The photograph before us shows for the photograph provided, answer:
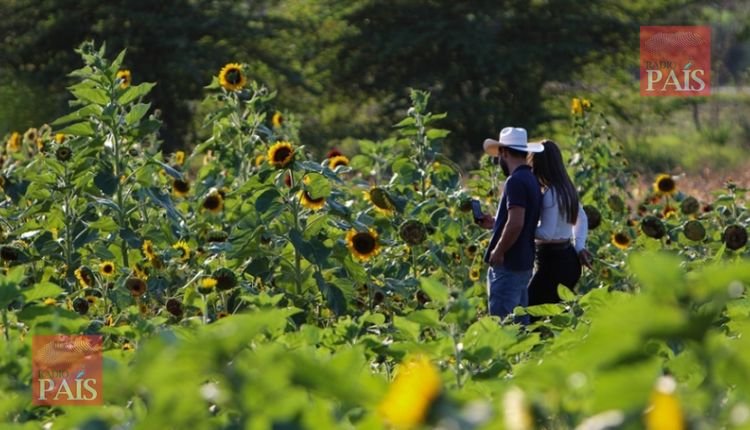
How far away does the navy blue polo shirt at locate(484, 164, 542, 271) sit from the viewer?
19.9ft

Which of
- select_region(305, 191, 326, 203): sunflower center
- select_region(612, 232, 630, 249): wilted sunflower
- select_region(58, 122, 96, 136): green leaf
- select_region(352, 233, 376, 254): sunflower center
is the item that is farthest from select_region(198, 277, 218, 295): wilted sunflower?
select_region(612, 232, 630, 249): wilted sunflower

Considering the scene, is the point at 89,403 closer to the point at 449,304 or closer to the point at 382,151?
the point at 449,304

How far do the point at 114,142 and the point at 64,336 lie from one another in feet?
8.78

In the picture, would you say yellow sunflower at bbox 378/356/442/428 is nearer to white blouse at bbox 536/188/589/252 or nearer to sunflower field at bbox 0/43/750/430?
sunflower field at bbox 0/43/750/430

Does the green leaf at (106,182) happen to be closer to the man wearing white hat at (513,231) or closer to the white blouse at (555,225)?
the man wearing white hat at (513,231)

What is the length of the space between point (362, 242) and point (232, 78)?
1.27 metres

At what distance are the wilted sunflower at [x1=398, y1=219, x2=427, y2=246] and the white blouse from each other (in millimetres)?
536

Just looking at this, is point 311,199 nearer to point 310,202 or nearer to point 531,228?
point 310,202

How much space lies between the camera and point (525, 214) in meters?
6.11

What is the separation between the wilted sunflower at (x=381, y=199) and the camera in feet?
20.8

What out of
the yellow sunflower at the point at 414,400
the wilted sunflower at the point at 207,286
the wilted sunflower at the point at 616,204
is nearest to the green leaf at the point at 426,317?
the yellow sunflower at the point at 414,400

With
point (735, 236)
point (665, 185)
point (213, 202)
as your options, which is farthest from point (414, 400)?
point (665, 185)

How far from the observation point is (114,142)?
5734mm

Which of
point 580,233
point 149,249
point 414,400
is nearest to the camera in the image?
point 414,400
